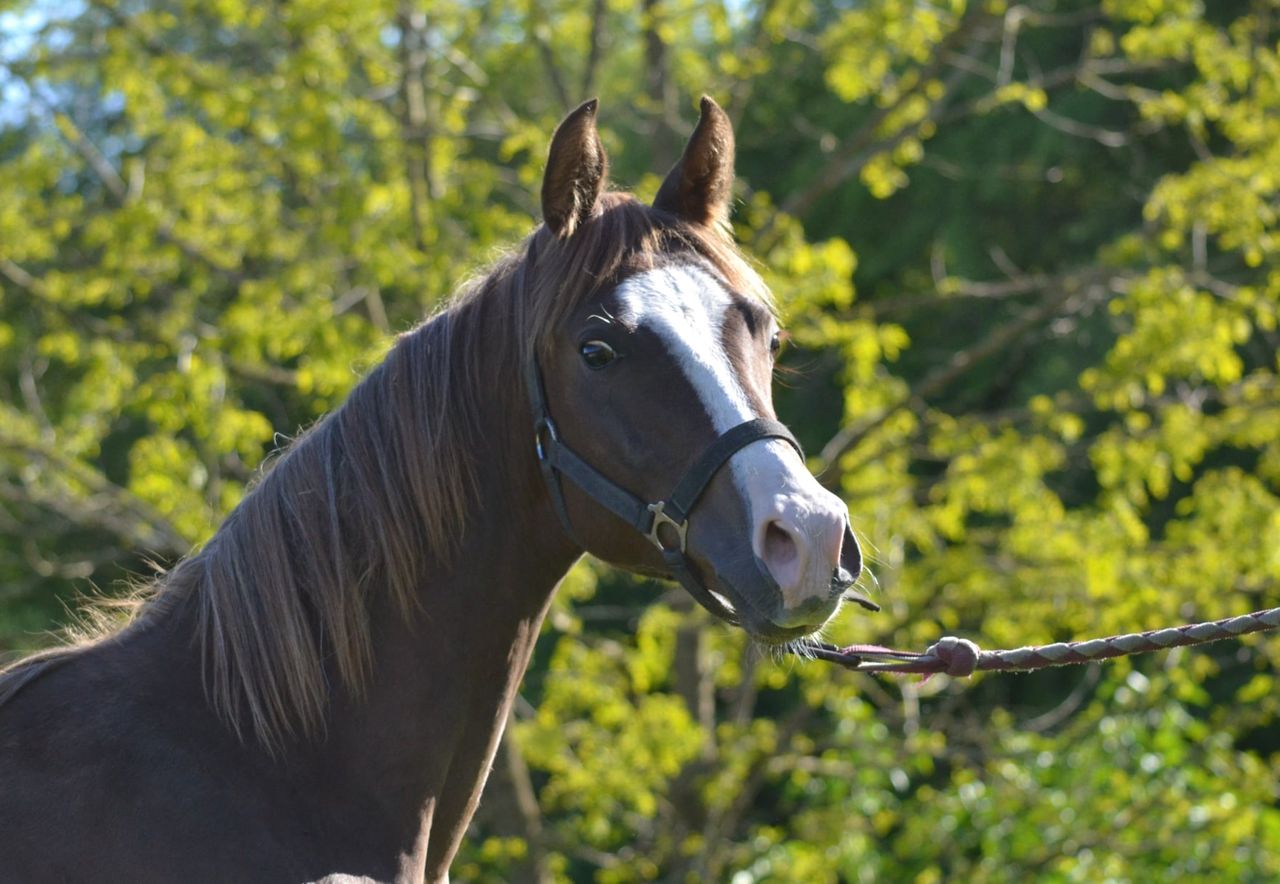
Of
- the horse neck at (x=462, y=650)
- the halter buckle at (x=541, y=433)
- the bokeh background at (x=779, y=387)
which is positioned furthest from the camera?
the bokeh background at (x=779, y=387)

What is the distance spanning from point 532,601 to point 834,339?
5.06 m

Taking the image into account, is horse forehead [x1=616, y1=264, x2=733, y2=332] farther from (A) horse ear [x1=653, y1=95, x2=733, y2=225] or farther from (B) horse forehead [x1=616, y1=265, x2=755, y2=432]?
(A) horse ear [x1=653, y1=95, x2=733, y2=225]

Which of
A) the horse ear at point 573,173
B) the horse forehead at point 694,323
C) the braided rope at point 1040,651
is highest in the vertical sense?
the horse ear at point 573,173

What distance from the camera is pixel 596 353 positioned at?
2.64 m

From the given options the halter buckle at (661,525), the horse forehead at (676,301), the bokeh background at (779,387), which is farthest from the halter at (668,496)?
the bokeh background at (779,387)

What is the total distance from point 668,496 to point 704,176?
82 centimetres

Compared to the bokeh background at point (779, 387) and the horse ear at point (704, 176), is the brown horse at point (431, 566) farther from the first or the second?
the bokeh background at point (779, 387)

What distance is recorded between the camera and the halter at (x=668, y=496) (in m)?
2.48

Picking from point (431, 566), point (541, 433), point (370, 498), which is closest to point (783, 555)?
point (541, 433)

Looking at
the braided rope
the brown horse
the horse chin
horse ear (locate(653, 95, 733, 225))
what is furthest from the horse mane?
the braided rope

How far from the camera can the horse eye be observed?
104 inches

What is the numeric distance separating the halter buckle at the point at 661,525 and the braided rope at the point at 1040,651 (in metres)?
0.37

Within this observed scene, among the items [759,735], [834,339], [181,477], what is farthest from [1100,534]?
[181,477]

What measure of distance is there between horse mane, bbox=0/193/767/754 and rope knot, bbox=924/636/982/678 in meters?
0.81
